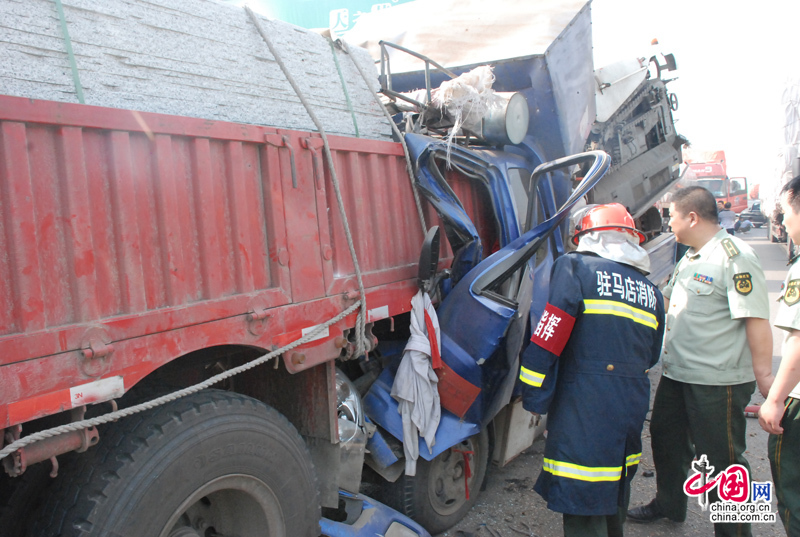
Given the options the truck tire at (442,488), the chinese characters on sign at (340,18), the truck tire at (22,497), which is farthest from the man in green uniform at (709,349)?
the chinese characters on sign at (340,18)

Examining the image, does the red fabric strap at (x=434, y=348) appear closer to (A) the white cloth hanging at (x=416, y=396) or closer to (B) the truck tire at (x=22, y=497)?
(A) the white cloth hanging at (x=416, y=396)

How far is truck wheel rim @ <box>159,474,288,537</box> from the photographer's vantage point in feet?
6.87

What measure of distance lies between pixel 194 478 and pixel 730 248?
2.66 m

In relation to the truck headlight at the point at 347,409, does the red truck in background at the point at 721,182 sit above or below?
above

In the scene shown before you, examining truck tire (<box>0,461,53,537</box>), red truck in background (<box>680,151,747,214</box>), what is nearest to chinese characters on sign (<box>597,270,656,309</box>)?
truck tire (<box>0,461,53,537</box>)

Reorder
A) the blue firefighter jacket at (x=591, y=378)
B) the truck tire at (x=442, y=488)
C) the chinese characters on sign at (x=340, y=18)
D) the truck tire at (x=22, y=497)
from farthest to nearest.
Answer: the chinese characters on sign at (x=340, y=18) → the truck tire at (x=442, y=488) → the blue firefighter jacket at (x=591, y=378) → the truck tire at (x=22, y=497)

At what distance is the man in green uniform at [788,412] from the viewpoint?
2.41m

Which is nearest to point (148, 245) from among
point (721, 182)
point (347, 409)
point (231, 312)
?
point (231, 312)

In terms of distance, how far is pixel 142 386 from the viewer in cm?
203

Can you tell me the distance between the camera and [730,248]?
113 inches

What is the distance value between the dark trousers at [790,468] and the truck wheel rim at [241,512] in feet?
7.07

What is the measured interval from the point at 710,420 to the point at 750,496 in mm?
479

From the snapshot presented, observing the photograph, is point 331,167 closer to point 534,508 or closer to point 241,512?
point 241,512

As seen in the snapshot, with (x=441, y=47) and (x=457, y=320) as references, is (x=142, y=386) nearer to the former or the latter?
(x=457, y=320)
